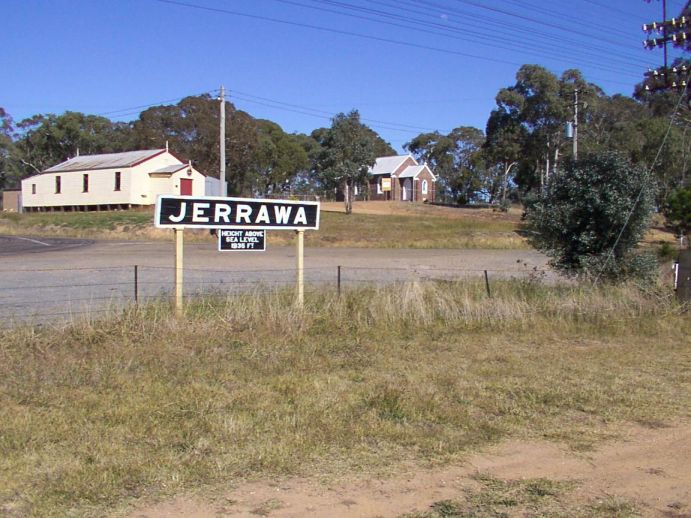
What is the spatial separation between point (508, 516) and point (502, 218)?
56023 millimetres

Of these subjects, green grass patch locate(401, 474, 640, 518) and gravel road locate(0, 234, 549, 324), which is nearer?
green grass patch locate(401, 474, 640, 518)

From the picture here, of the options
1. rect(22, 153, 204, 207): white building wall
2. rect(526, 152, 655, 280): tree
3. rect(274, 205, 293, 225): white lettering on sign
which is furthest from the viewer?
rect(22, 153, 204, 207): white building wall

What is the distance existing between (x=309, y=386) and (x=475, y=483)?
250 cm

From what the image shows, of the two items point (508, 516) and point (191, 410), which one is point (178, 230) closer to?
point (191, 410)

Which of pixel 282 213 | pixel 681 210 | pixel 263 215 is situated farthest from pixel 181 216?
pixel 681 210

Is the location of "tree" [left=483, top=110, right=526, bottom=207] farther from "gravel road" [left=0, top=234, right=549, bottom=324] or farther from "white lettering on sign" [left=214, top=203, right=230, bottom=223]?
"white lettering on sign" [left=214, top=203, right=230, bottom=223]

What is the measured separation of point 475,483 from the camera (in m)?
4.61

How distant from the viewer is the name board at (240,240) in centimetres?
1012

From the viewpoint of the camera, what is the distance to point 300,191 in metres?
91.8

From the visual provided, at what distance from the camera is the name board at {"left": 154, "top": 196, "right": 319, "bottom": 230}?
951 centimetres

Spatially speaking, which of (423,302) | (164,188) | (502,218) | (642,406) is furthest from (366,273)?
(502,218)

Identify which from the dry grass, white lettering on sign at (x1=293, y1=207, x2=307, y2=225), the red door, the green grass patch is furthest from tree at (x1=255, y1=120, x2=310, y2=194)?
the green grass patch

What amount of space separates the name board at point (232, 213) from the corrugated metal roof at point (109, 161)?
44.9 metres

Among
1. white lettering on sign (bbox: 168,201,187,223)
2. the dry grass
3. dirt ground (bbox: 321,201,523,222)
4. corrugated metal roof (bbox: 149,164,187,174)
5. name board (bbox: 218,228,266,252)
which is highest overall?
corrugated metal roof (bbox: 149,164,187,174)
